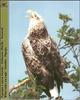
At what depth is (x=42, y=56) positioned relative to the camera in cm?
160

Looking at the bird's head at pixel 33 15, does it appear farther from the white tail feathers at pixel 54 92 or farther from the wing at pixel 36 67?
the white tail feathers at pixel 54 92

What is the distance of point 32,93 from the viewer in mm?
1596

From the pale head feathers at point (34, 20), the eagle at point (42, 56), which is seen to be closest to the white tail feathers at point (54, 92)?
the eagle at point (42, 56)

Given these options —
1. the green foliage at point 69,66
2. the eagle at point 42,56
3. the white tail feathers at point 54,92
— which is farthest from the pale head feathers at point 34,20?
the white tail feathers at point 54,92

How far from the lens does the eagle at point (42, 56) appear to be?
5.25 ft

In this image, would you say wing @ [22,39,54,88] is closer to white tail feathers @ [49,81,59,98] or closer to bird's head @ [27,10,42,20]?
white tail feathers @ [49,81,59,98]

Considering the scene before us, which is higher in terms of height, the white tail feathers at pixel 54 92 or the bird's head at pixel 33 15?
the bird's head at pixel 33 15

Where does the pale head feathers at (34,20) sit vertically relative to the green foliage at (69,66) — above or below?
above

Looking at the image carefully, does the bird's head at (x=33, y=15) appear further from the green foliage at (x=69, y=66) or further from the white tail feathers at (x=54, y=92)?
the white tail feathers at (x=54, y=92)

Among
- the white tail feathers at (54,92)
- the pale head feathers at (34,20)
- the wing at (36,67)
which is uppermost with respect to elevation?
the pale head feathers at (34,20)

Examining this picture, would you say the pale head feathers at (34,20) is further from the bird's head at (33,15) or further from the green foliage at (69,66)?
the green foliage at (69,66)

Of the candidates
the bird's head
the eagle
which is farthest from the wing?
the bird's head

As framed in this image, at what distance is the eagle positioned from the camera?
1.60 meters

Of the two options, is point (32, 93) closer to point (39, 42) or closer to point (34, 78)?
point (34, 78)
